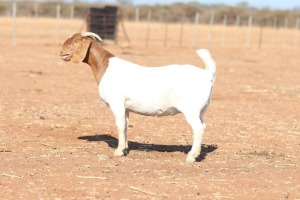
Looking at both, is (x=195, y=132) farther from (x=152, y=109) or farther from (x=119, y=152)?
(x=119, y=152)

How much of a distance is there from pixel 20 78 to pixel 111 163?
474 inches

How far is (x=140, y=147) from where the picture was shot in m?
11.7

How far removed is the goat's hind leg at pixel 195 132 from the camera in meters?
10.3

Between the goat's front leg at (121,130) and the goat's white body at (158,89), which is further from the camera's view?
the goat's front leg at (121,130)

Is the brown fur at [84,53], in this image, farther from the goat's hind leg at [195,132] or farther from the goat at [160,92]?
the goat's hind leg at [195,132]

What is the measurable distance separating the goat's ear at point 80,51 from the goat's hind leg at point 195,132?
196 cm

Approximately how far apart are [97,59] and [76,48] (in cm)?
36

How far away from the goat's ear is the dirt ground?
140cm

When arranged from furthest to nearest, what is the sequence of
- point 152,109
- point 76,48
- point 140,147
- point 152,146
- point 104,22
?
point 104,22 < point 152,146 < point 140,147 < point 76,48 < point 152,109

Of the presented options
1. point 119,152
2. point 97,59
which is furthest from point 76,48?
point 119,152

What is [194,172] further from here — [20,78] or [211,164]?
[20,78]

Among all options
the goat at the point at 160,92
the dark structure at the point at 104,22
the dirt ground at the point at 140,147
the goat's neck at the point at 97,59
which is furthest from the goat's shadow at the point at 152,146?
the dark structure at the point at 104,22

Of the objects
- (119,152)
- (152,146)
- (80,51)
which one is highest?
(80,51)

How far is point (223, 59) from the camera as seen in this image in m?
35.6
